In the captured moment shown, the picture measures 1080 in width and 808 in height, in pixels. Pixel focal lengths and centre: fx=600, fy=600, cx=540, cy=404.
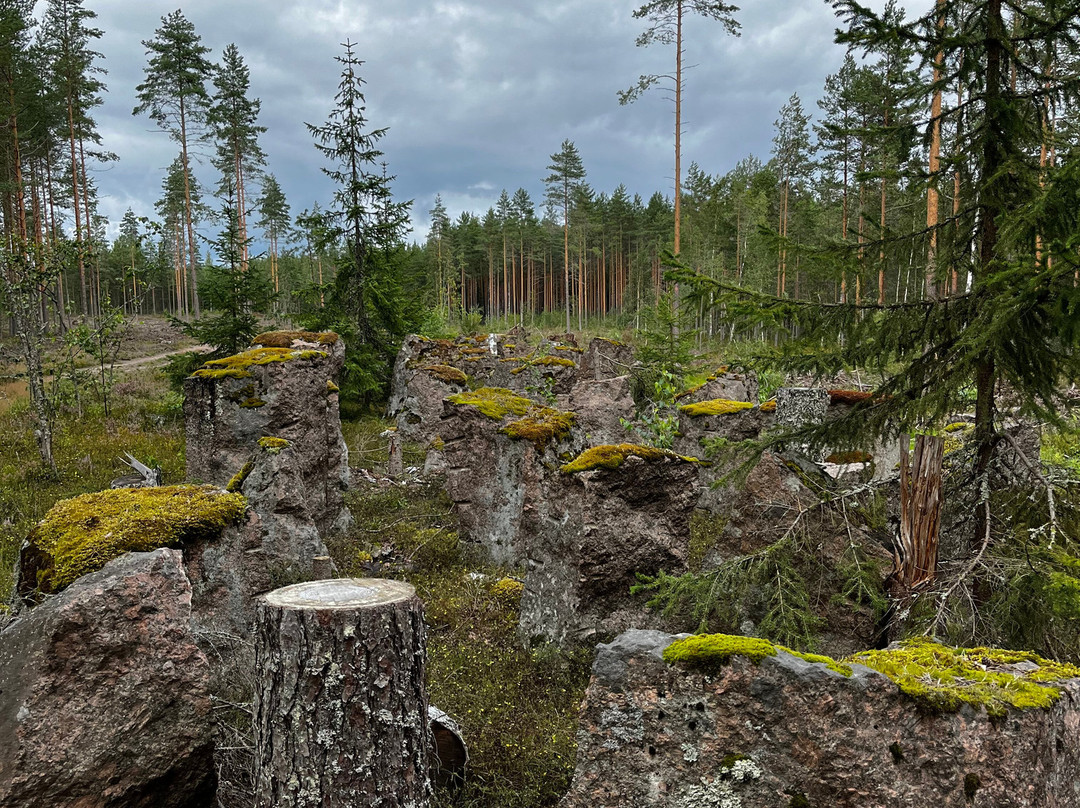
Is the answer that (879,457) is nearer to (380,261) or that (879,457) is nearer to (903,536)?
(903,536)

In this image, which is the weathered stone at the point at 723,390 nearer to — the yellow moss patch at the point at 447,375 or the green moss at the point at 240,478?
the yellow moss patch at the point at 447,375

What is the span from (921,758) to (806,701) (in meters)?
0.44

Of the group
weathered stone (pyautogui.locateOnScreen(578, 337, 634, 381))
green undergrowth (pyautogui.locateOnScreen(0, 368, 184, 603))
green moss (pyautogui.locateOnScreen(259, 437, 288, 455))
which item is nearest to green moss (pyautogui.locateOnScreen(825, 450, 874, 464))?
weathered stone (pyautogui.locateOnScreen(578, 337, 634, 381))

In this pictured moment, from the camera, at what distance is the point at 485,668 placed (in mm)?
5020

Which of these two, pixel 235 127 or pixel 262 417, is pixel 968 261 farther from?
pixel 235 127

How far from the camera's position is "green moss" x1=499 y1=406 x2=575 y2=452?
6.79 metres

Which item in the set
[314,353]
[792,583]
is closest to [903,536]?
[792,583]

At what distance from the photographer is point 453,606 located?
241 inches

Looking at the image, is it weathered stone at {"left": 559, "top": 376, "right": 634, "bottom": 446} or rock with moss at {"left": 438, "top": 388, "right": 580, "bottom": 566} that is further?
weathered stone at {"left": 559, "top": 376, "right": 634, "bottom": 446}

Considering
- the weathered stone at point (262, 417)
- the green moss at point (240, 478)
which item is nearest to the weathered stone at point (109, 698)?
the green moss at point (240, 478)

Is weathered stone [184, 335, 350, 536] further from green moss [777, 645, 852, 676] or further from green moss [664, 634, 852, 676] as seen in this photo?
green moss [777, 645, 852, 676]

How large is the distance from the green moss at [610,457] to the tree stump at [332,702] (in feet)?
8.62

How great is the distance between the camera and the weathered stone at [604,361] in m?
Answer: 15.2

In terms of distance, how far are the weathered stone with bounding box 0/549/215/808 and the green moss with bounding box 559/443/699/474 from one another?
3.01 metres
